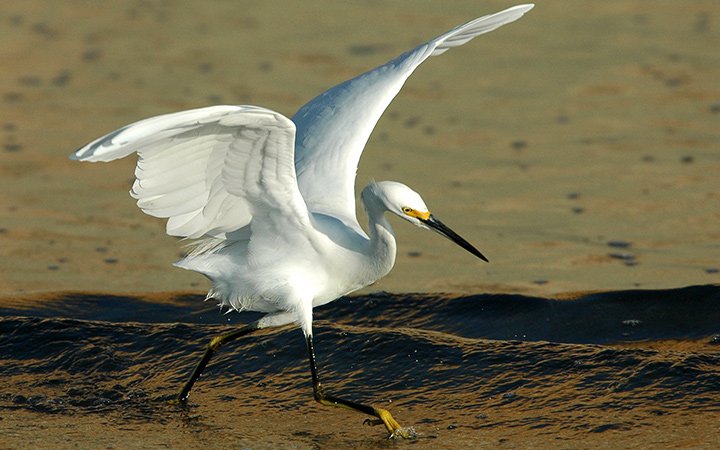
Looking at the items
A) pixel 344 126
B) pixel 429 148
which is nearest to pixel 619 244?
pixel 429 148

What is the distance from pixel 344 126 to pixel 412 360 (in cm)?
154

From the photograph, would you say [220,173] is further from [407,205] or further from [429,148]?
[429,148]

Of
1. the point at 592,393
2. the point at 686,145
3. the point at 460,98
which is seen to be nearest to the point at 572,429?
the point at 592,393

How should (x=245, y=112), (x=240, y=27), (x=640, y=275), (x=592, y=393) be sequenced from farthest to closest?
1. (x=240, y=27)
2. (x=640, y=275)
3. (x=592, y=393)
4. (x=245, y=112)

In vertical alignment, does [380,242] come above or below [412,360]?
above

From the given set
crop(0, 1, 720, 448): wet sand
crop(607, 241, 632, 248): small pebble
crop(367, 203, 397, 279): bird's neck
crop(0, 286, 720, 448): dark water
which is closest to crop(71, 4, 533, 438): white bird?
crop(367, 203, 397, 279): bird's neck

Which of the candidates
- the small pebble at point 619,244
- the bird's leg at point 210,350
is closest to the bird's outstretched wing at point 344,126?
the bird's leg at point 210,350

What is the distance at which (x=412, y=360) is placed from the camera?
296 inches

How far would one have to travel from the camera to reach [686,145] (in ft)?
35.6

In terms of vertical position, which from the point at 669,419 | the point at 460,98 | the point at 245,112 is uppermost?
the point at 245,112

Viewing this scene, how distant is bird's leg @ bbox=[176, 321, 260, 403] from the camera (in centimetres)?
729

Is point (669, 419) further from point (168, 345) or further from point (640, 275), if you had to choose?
point (168, 345)

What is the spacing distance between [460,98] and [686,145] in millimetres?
2445

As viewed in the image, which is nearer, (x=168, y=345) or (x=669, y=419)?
(x=669, y=419)
